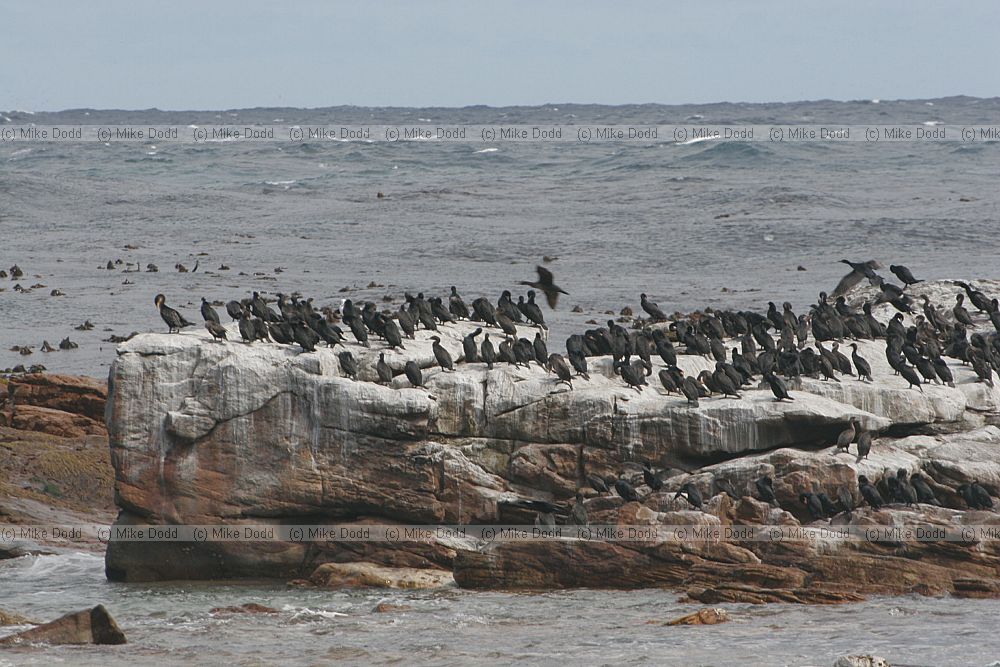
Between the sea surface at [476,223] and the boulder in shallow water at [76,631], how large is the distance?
15993 millimetres

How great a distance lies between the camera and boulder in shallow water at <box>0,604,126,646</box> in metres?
15.5

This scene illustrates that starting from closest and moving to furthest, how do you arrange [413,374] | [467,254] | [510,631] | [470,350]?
[510,631], [413,374], [470,350], [467,254]

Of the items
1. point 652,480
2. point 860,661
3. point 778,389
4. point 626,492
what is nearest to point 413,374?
point 626,492

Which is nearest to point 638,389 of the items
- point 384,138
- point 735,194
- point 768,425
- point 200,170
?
point 768,425

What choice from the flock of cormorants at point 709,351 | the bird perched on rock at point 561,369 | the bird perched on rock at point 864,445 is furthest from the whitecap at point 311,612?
the bird perched on rock at point 864,445

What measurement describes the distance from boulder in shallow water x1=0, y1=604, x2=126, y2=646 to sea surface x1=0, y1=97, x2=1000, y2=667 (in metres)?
0.26

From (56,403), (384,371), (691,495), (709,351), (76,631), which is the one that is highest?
(709,351)

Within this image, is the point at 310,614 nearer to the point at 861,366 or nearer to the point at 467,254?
the point at 861,366

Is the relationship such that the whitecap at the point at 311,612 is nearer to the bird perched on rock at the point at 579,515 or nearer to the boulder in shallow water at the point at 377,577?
the boulder in shallow water at the point at 377,577

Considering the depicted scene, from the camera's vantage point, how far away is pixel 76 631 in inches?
611

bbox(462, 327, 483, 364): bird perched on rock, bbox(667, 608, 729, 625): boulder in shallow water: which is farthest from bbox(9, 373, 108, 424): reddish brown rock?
bbox(667, 608, 729, 625): boulder in shallow water

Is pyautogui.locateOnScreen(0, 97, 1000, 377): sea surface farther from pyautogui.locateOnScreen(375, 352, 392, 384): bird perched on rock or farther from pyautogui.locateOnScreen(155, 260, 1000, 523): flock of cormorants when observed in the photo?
pyautogui.locateOnScreen(375, 352, 392, 384): bird perched on rock

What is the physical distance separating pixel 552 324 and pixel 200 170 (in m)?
51.6

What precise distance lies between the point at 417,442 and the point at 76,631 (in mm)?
5532
